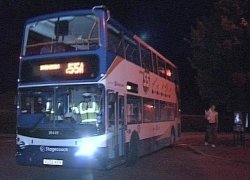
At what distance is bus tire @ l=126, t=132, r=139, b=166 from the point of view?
16.3 meters

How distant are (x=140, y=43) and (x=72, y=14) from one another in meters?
4.46

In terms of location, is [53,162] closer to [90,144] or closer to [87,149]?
[87,149]

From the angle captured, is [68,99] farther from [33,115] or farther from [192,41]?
[192,41]

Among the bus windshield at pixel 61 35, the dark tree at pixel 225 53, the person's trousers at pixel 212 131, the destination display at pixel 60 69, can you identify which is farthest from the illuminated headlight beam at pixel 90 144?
the dark tree at pixel 225 53

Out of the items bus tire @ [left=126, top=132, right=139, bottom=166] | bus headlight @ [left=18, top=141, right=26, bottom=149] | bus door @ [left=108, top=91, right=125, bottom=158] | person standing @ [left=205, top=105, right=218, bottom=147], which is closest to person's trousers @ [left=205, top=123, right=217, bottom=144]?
person standing @ [left=205, top=105, right=218, bottom=147]

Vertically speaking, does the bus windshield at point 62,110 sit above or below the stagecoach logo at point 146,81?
below

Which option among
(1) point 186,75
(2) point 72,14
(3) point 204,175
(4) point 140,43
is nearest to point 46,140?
(2) point 72,14

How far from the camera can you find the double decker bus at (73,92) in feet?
44.2

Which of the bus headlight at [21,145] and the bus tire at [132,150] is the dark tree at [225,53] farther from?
the bus headlight at [21,145]

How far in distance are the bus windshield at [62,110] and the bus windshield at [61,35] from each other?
1.18 metres

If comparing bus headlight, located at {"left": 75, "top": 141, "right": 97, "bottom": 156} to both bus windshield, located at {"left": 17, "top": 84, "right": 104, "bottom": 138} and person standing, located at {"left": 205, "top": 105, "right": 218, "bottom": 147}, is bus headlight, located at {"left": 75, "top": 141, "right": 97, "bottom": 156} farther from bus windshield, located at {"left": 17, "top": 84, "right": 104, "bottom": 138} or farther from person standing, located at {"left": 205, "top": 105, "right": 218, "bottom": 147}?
person standing, located at {"left": 205, "top": 105, "right": 218, "bottom": 147}

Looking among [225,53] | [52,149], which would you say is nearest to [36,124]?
[52,149]

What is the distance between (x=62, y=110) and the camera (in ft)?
45.1

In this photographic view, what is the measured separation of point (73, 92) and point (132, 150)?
12.6 feet
